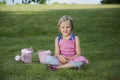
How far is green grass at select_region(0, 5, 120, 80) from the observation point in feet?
21.0

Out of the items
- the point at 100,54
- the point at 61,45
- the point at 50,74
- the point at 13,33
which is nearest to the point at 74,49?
the point at 61,45

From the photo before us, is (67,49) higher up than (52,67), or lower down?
higher up

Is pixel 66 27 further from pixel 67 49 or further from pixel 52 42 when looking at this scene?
pixel 52 42

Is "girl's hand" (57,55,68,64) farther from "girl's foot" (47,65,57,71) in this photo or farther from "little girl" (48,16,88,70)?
"girl's foot" (47,65,57,71)

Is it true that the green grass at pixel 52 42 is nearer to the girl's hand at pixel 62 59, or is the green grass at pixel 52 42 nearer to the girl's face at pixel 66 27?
the girl's hand at pixel 62 59

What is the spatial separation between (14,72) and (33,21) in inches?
391

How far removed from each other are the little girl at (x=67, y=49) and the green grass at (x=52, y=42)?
0.20m

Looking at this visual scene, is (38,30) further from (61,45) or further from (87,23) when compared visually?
(61,45)

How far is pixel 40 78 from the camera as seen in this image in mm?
6086

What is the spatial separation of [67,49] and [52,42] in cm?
454

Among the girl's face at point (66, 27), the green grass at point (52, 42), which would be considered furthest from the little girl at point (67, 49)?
the green grass at point (52, 42)

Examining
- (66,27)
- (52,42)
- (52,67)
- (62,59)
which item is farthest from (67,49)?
(52,42)

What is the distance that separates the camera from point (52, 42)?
38.3 feet

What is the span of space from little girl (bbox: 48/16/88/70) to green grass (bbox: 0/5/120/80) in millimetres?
202
